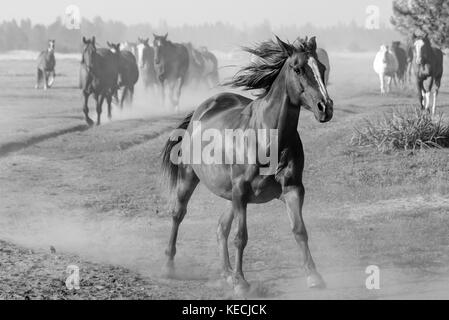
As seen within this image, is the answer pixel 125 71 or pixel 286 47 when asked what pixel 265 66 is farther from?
pixel 125 71

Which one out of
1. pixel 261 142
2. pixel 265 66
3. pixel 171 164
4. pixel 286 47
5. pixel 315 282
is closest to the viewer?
pixel 286 47

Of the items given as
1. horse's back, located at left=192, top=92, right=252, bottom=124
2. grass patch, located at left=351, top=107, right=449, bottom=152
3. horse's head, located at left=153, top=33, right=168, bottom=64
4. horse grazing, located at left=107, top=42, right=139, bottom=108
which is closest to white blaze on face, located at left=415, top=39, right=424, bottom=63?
grass patch, located at left=351, top=107, right=449, bottom=152

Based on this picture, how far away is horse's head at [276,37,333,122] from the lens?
7930 mm

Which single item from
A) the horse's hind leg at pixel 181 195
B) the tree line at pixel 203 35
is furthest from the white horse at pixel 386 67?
the tree line at pixel 203 35

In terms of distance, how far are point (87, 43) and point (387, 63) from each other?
15.4 meters

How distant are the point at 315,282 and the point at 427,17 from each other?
21373 mm

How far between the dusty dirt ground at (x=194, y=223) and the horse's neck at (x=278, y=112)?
5.30 ft

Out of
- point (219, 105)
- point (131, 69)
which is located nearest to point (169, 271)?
point (219, 105)

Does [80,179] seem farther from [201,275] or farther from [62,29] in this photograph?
[62,29]

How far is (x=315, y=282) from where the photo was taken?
8648 mm

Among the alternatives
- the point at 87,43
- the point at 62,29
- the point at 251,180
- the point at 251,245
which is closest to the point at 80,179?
the point at 251,245

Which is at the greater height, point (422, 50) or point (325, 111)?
point (325, 111)

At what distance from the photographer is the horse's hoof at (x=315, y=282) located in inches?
340

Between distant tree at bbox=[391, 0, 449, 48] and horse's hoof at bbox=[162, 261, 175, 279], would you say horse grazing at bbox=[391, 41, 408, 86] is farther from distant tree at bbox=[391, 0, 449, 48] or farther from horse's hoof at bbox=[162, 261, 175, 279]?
horse's hoof at bbox=[162, 261, 175, 279]
